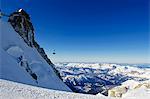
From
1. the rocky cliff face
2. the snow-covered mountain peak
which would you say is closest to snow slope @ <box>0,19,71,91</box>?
the snow-covered mountain peak

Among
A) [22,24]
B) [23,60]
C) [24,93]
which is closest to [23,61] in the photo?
[23,60]

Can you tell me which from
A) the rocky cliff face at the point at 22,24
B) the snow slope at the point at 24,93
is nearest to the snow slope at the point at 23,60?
the rocky cliff face at the point at 22,24

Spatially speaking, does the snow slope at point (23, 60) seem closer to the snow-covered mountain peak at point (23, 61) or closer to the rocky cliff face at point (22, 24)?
the snow-covered mountain peak at point (23, 61)

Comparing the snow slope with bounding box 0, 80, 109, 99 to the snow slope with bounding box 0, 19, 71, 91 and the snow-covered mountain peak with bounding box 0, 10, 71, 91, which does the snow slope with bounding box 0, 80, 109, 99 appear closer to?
the snow-covered mountain peak with bounding box 0, 10, 71, 91

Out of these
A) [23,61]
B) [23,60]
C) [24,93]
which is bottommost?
[24,93]

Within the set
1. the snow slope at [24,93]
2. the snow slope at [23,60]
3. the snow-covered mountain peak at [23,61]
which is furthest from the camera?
the snow slope at [23,60]

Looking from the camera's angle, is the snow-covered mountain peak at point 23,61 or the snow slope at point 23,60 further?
the snow slope at point 23,60

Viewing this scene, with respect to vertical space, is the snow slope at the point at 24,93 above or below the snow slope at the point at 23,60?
below

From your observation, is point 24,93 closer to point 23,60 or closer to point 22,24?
point 23,60

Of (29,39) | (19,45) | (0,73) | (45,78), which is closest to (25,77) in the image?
(0,73)

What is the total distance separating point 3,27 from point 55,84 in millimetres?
16482

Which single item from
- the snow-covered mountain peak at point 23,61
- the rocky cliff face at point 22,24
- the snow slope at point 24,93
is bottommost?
the snow slope at point 24,93

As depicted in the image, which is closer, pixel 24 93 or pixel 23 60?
pixel 24 93

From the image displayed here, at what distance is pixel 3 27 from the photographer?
5325 cm
